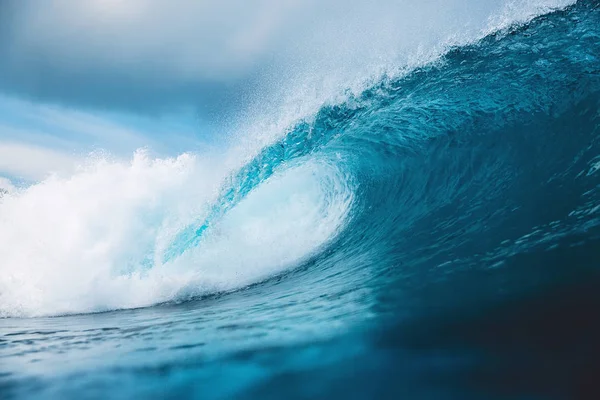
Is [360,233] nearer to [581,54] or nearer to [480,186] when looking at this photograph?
[480,186]

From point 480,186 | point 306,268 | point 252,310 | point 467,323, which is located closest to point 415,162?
point 480,186

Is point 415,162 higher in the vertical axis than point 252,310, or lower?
higher

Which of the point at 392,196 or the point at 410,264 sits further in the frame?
the point at 392,196

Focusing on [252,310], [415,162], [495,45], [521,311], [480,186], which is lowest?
[521,311]

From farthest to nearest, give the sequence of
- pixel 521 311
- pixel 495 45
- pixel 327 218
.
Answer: pixel 495 45, pixel 327 218, pixel 521 311

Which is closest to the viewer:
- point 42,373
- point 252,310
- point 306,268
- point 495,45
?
point 42,373

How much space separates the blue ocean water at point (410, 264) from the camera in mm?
1953

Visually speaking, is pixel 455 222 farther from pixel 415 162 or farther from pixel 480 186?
pixel 415 162

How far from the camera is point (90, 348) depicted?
3096 mm

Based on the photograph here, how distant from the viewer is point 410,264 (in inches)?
151

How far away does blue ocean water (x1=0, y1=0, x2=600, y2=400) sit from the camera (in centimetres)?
195

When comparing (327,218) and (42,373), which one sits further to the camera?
(327,218)

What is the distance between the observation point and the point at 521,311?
7.39 feet

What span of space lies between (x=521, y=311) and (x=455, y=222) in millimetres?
2444
